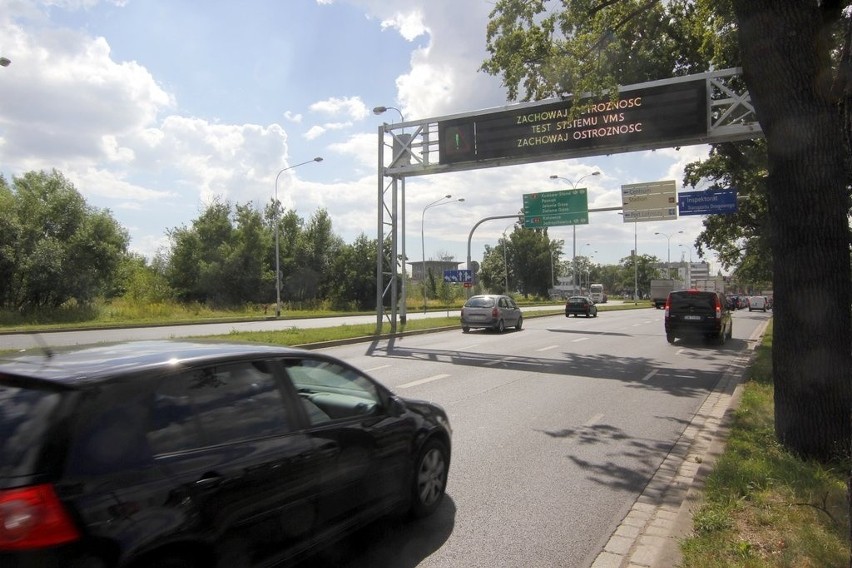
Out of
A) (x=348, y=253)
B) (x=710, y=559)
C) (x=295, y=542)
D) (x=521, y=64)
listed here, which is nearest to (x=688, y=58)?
(x=521, y=64)

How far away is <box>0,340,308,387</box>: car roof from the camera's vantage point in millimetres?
2709

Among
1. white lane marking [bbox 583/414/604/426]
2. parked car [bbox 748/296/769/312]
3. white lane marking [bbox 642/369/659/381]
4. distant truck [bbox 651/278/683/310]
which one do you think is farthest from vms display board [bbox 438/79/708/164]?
parked car [bbox 748/296/769/312]

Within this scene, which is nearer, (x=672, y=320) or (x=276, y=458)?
(x=276, y=458)

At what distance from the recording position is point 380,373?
12.5 meters

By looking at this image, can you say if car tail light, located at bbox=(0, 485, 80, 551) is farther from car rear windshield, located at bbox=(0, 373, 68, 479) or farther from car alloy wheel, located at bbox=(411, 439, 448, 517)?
car alloy wheel, located at bbox=(411, 439, 448, 517)

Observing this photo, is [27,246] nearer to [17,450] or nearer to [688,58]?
[688,58]

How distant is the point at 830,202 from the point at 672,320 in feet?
51.1

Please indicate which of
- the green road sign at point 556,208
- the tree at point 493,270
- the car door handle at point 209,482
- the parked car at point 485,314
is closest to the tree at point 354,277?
the green road sign at point 556,208

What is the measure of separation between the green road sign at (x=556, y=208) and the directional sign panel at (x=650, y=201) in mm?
2095

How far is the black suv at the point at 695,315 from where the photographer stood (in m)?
19.8

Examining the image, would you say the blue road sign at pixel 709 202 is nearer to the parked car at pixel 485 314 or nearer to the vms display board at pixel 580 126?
the parked car at pixel 485 314

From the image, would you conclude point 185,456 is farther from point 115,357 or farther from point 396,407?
point 396,407

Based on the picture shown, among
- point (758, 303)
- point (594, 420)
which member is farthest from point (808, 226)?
point (758, 303)

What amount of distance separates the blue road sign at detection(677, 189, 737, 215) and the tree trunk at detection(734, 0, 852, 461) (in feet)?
79.0
